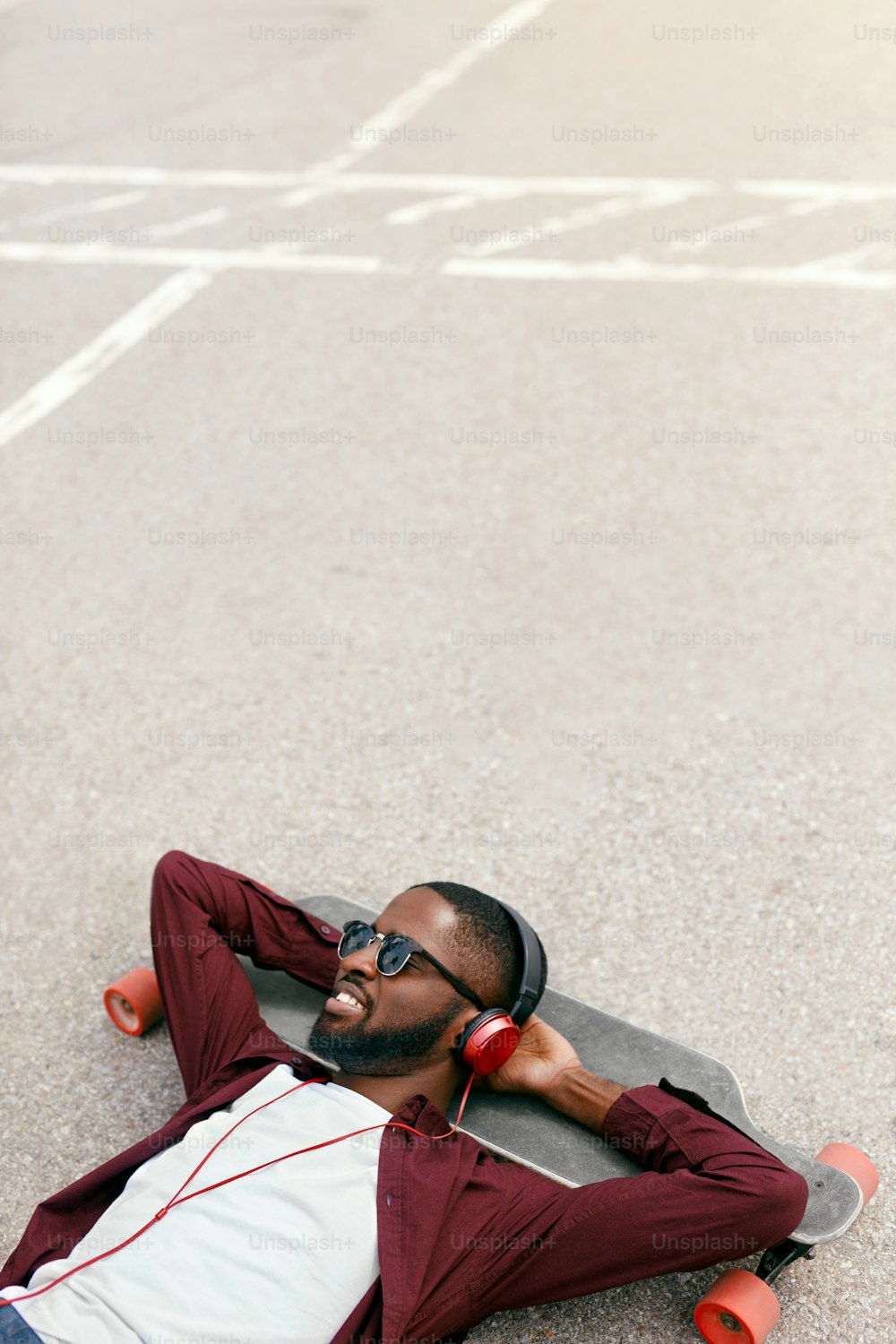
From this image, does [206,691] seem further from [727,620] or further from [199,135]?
[199,135]

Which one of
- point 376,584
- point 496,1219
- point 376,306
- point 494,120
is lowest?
point 496,1219

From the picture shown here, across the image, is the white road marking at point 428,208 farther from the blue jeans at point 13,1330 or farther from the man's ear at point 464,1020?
the blue jeans at point 13,1330

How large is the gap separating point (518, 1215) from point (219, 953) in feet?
3.68

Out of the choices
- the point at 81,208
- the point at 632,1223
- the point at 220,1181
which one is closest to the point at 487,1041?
the point at 632,1223

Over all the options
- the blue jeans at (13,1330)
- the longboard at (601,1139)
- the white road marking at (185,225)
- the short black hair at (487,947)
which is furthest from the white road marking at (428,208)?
the blue jeans at (13,1330)

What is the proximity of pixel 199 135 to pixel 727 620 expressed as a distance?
19.3 ft

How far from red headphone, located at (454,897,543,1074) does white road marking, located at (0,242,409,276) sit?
5.15m

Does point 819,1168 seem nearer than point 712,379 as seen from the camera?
Yes

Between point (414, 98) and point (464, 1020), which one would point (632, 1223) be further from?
point (414, 98)

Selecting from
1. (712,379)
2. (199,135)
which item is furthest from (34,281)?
(712,379)

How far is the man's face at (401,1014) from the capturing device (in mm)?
2957

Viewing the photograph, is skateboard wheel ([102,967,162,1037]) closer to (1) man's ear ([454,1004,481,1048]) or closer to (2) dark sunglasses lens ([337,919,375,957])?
(2) dark sunglasses lens ([337,919,375,957])

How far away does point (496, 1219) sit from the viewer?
2.72m

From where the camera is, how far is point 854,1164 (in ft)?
9.98
